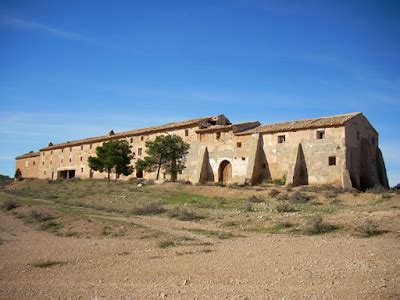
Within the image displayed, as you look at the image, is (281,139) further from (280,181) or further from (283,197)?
(283,197)

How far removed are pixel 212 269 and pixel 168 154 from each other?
29.7 meters

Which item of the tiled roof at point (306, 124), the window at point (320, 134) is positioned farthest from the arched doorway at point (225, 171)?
the window at point (320, 134)

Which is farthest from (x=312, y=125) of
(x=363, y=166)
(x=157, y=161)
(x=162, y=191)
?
(x=157, y=161)

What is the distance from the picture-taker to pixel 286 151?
1254 inches

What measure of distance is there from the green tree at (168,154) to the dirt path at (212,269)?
25336mm

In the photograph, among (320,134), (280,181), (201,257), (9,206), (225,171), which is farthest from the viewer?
(225,171)

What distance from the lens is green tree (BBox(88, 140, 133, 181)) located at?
143 ft

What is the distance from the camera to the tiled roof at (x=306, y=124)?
1155 inches

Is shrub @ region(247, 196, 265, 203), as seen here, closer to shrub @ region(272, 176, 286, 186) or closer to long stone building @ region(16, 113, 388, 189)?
long stone building @ region(16, 113, 388, 189)

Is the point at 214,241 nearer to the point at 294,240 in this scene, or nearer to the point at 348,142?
the point at 294,240

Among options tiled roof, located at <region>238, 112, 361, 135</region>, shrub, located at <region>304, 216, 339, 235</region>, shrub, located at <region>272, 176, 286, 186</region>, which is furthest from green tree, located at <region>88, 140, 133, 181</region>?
shrub, located at <region>304, 216, 339, 235</region>

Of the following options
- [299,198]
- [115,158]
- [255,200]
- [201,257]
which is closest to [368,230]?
[201,257]

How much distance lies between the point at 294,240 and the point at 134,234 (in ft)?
18.0

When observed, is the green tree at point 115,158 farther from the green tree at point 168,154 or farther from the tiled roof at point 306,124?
the tiled roof at point 306,124
